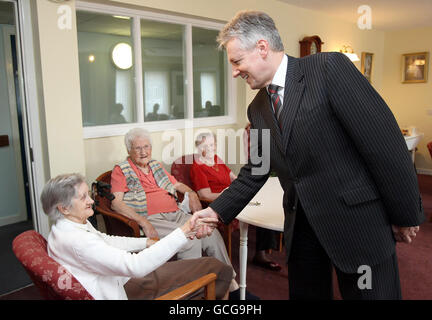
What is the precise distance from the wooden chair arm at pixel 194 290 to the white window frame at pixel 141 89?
6.68 ft

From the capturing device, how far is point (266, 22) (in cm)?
127

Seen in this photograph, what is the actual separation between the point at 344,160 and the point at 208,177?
2.03 m

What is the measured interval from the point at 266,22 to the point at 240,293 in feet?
5.45

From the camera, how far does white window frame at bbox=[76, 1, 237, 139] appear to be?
316 cm

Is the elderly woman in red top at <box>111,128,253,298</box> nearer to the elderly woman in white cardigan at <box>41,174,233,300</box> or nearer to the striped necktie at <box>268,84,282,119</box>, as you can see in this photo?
the elderly woman in white cardigan at <box>41,174,233,300</box>

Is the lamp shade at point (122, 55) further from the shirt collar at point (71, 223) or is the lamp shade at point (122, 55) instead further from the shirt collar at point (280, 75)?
the shirt collar at point (280, 75)

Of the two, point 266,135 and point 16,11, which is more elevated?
point 16,11

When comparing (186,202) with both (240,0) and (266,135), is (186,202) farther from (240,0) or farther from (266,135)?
(240,0)

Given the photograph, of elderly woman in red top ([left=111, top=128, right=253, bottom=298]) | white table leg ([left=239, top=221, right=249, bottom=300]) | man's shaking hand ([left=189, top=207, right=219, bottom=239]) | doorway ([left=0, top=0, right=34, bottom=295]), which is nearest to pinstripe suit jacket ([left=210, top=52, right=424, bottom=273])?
man's shaking hand ([left=189, top=207, right=219, bottom=239])

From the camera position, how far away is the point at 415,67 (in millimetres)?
6801

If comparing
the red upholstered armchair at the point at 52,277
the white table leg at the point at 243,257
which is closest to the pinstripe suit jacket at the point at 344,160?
the red upholstered armchair at the point at 52,277

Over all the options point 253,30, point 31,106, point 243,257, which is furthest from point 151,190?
point 253,30

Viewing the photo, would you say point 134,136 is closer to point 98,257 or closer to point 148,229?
point 148,229
